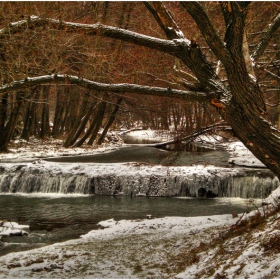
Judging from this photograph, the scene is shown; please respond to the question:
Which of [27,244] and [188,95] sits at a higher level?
[188,95]

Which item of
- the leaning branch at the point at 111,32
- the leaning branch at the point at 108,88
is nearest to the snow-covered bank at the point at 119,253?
the leaning branch at the point at 108,88

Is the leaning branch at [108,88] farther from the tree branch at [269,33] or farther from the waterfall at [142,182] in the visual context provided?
the waterfall at [142,182]

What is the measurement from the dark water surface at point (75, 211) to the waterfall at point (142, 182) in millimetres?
606

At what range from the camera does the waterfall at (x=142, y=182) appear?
46.8 feet

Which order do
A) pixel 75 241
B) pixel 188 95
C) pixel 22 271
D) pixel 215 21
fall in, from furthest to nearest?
pixel 215 21
pixel 75 241
pixel 22 271
pixel 188 95

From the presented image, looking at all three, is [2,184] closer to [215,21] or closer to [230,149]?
[215,21]

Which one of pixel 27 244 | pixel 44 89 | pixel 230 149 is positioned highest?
pixel 44 89

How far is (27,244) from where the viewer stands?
8578mm

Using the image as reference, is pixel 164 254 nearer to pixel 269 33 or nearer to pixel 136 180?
pixel 269 33

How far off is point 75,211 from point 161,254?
17.2ft

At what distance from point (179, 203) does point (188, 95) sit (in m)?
7.95

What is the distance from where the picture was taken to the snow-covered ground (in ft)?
16.9

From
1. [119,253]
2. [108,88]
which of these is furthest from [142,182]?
[108,88]

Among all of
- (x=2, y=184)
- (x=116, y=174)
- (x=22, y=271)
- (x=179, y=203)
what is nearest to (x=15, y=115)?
(x=2, y=184)
